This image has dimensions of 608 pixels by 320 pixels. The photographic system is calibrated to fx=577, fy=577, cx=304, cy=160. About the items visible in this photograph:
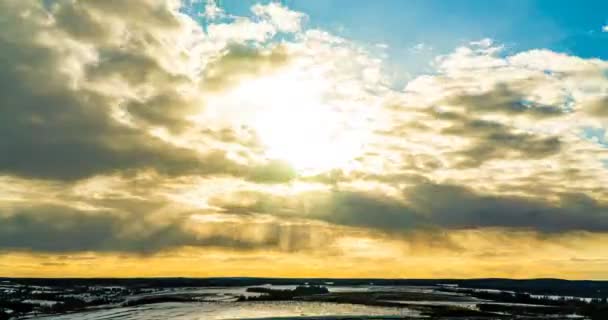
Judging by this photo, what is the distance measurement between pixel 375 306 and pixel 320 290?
170 feet

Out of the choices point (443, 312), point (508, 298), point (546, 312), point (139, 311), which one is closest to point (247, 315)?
point (139, 311)

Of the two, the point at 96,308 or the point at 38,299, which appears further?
the point at 38,299

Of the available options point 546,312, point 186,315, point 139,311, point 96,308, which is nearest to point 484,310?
point 546,312

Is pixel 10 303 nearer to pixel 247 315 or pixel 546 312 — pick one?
pixel 247 315

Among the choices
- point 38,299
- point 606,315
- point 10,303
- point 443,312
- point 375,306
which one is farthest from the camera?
point 38,299

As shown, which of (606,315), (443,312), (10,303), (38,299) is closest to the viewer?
(606,315)

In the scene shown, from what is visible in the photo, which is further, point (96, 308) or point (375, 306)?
point (375, 306)

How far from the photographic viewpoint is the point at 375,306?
10006 cm

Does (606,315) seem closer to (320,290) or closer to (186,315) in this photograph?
(186,315)

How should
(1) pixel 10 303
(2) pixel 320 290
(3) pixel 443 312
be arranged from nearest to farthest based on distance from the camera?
1. (3) pixel 443 312
2. (1) pixel 10 303
3. (2) pixel 320 290

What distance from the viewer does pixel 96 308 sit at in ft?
307

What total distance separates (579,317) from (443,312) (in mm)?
17842

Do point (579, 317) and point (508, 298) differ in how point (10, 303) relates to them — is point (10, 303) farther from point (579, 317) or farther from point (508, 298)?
point (508, 298)

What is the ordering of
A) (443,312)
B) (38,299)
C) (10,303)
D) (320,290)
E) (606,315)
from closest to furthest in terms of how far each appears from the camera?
(606,315) → (443,312) → (10,303) → (38,299) → (320,290)
